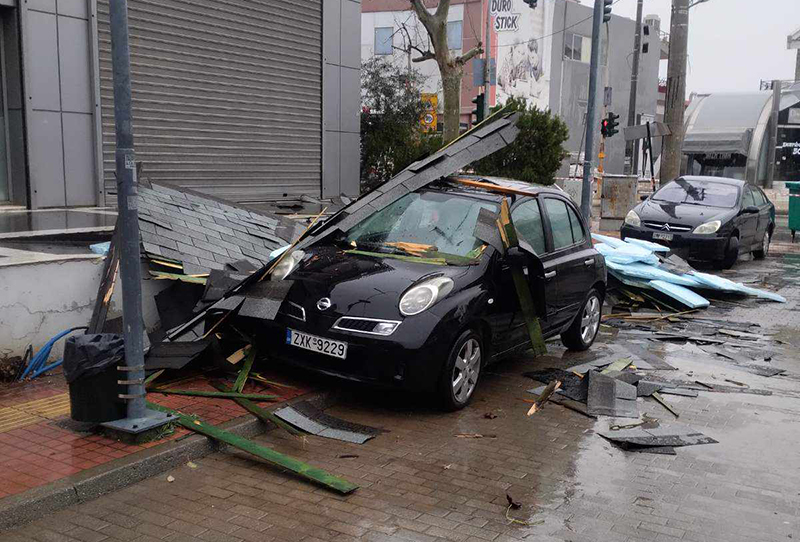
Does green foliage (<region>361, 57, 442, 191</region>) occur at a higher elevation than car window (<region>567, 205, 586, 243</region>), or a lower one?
higher

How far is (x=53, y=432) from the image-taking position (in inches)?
202

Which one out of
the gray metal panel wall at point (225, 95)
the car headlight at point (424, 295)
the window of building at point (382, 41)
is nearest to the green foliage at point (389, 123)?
the gray metal panel wall at point (225, 95)

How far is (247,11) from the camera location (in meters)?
14.9

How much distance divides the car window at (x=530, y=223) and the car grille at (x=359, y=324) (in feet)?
6.39

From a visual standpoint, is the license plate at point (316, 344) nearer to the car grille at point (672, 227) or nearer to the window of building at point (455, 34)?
the car grille at point (672, 227)

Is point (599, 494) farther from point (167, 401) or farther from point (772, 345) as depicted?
point (772, 345)

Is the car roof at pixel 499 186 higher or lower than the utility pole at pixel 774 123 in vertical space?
lower

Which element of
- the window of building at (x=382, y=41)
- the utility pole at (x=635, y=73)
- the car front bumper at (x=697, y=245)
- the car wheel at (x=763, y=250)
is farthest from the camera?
the window of building at (x=382, y=41)

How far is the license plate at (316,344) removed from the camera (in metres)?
5.86

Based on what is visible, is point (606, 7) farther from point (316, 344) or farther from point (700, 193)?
point (316, 344)

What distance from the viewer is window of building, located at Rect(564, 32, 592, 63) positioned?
47219 millimetres

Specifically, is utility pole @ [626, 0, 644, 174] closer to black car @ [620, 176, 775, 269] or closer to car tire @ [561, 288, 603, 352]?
black car @ [620, 176, 775, 269]

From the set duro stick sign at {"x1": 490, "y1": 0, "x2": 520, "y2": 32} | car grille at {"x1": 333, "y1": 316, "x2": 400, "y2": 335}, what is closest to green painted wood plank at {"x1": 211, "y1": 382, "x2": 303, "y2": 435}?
car grille at {"x1": 333, "y1": 316, "x2": 400, "y2": 335}

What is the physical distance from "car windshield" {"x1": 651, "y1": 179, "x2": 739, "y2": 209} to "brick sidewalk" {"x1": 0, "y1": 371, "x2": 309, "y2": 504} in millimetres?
11853
